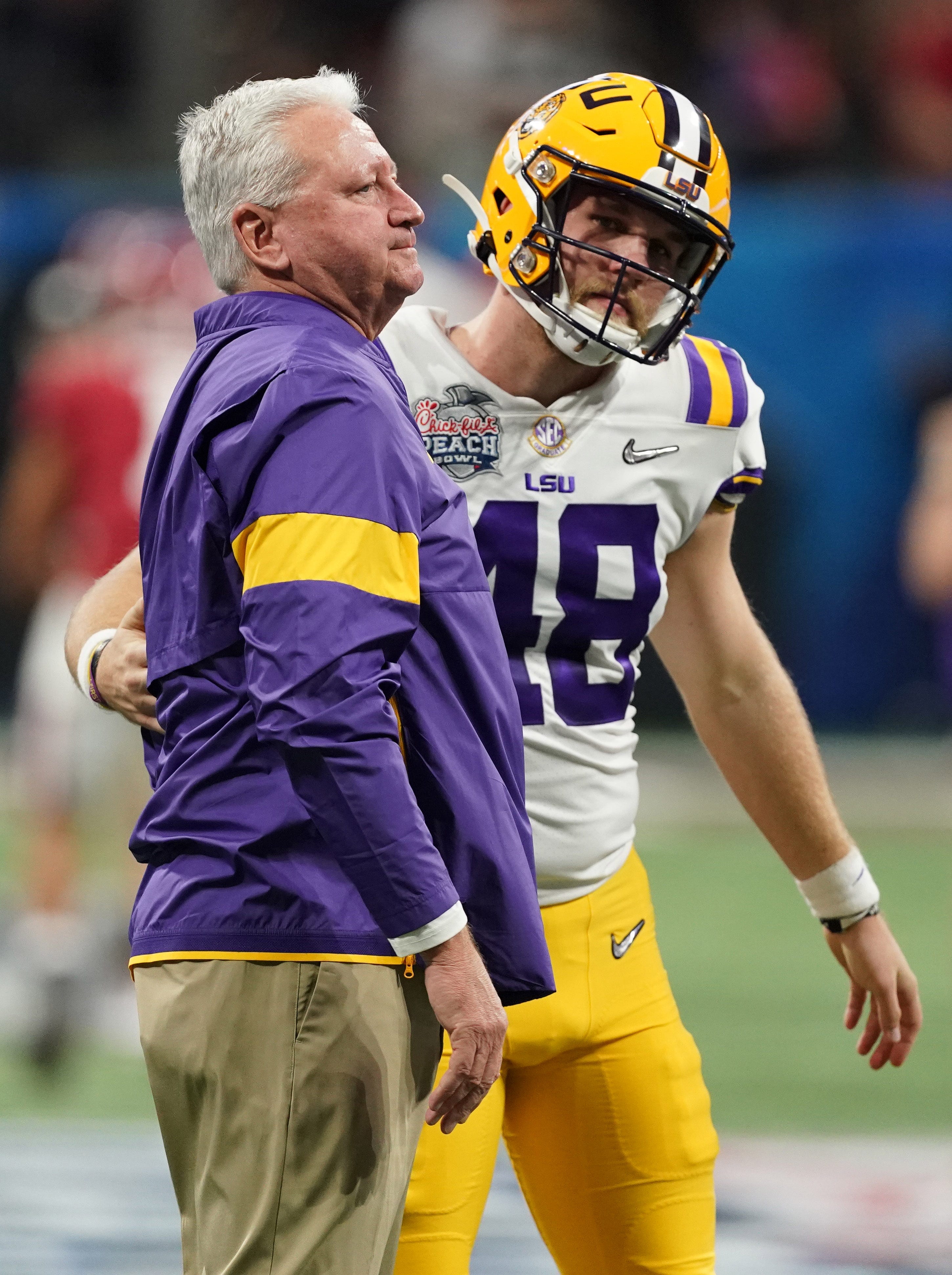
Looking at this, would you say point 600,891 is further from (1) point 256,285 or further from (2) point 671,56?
(2) point 671,56

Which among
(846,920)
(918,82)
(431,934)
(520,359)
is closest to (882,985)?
(846,920)

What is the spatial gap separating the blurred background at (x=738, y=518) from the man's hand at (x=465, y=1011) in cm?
236

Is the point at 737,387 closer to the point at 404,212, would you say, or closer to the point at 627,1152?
the point at 404,212

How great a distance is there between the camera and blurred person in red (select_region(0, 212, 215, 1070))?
21.4 feet

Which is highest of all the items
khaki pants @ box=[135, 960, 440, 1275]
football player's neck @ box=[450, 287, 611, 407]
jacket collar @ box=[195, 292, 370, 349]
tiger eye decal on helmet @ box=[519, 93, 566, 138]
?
tiger eye decal on helmet @ box=[519, 93, 566, 138]

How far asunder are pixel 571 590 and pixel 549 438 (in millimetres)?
210

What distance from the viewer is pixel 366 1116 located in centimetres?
207

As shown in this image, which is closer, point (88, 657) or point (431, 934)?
point (431, 934)

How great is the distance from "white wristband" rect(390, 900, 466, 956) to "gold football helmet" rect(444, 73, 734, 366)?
936mm

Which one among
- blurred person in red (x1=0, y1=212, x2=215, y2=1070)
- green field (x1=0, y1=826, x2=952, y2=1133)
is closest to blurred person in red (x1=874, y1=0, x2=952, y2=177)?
green field (x1=0, y1=826, x2=952, y2=1133)

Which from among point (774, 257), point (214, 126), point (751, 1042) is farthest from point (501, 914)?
point (774, 257)

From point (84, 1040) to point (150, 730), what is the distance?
385 centimetres

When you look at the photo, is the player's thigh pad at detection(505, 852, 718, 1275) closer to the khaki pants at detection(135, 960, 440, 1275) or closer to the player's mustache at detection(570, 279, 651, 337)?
the khaki pants at detection(135, 960, 440, 1275)

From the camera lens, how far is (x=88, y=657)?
2.53 metres
